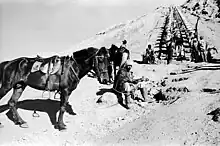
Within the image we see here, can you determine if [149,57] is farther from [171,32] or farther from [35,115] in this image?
[171,32]

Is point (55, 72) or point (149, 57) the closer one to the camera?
point (55, 72)

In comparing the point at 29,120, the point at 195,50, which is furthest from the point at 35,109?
the point at 195,50

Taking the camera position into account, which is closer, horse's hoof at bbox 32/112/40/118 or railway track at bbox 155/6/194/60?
horse's hoof at bbox 32/112/40/118

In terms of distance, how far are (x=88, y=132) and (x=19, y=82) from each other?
2.39m

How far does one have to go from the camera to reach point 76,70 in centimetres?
917

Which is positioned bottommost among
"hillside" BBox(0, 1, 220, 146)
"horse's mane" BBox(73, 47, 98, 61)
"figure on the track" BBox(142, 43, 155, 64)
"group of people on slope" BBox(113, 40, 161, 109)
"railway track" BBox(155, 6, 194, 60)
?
"hillside" BBox(0, 1, 220, 146)

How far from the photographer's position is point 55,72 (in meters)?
9.08

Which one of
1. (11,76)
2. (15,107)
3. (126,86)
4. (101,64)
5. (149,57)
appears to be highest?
(149,57)

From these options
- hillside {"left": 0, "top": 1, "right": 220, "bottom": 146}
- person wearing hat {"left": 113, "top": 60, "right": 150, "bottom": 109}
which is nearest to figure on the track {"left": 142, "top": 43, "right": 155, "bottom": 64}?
hillside {"left": 0, "top": 1, "right": 220, "bottom": 146}

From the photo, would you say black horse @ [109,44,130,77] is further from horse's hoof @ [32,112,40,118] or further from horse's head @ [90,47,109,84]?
horse's hoof @ [32,112,40,118]

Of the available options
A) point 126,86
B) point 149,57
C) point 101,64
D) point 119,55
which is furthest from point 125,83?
point 149,57

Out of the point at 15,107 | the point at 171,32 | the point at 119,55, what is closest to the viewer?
the point at 15,107

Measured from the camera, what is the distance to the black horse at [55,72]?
909 cm

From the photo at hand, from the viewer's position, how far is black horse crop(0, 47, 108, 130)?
909 cm
